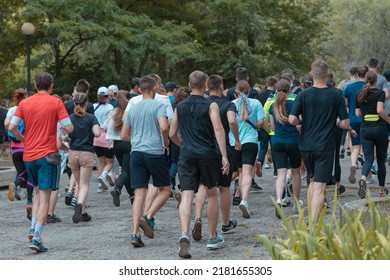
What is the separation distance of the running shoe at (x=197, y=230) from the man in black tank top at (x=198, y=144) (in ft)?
1.57

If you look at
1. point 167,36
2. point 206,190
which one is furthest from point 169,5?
point 206,190

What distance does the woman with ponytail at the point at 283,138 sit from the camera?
13180 mm

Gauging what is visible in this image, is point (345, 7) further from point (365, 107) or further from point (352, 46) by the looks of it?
point (365, 107)

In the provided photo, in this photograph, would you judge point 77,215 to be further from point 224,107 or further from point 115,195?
point 224,107

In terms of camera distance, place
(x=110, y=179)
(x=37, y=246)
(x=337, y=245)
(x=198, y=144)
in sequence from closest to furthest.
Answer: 1. (x=337, y=245)
2. (x=198, y=144)
3. (x=37, y=246)
4. (x=110, y=179)

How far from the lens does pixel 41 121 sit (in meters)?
11.1

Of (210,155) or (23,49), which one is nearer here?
(210,155)

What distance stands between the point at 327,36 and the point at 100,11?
22.5 metres

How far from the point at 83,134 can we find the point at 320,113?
13.5 feet

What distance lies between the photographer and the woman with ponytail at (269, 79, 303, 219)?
519 inches

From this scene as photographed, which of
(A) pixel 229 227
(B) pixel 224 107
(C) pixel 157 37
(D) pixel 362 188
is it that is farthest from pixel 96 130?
(C) pixel 157 37

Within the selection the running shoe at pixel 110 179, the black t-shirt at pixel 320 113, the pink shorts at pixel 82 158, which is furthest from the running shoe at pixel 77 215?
the running shoe at pixel 110 179

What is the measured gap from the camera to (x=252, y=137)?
46.3 ft

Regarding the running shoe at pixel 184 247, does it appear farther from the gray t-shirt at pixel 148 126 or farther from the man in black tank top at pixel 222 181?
the gray t-shirt at pixel 148 126
